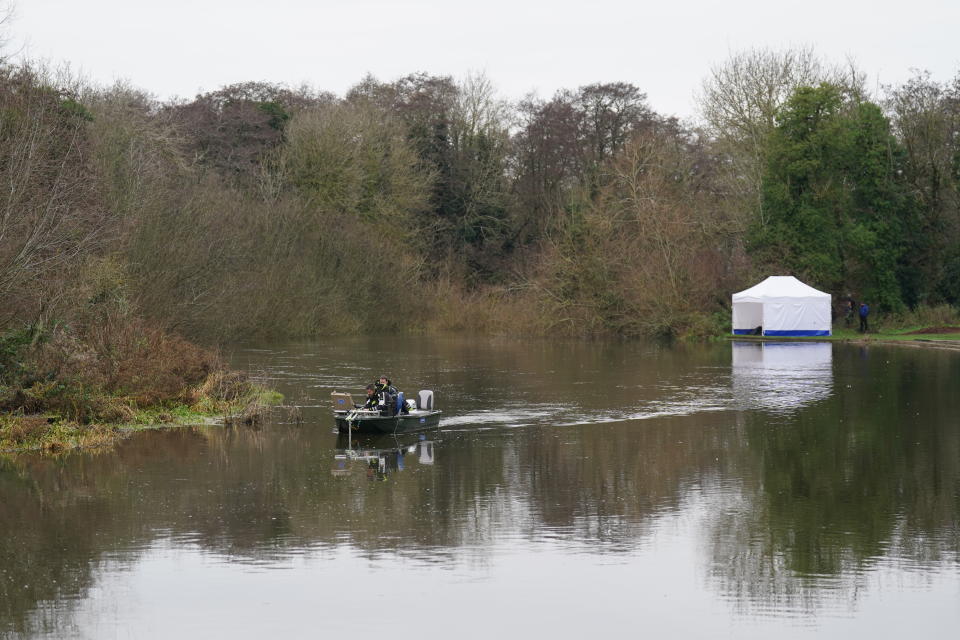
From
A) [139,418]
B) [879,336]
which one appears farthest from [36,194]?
[879,336]

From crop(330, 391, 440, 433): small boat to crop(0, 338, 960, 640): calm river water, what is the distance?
0.29 meters

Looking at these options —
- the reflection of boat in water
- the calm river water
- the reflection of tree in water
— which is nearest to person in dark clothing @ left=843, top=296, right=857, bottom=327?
the reflection of tree in water

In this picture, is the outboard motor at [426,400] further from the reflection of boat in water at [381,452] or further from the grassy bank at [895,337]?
the grassy bank at [895,337]

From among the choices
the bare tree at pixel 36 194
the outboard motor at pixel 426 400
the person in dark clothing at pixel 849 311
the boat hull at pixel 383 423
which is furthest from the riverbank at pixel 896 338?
the bare tree at pixel 36 194

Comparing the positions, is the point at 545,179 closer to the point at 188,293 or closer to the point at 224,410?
the point at 188,293

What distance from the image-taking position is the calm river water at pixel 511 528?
1057 cm

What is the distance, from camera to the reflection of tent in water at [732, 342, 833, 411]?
28.4m

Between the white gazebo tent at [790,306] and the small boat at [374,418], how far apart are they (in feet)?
112

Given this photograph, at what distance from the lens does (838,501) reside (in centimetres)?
1570

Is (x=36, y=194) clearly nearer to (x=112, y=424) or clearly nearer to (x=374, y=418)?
(x=112, y=424)

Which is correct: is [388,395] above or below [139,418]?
above

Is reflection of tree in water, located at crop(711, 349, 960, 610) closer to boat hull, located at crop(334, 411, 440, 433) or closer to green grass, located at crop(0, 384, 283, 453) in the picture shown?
boat hull, located at crop(334, 411, 440, 433)

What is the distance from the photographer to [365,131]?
64875 millimetres

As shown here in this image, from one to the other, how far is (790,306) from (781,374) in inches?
723
